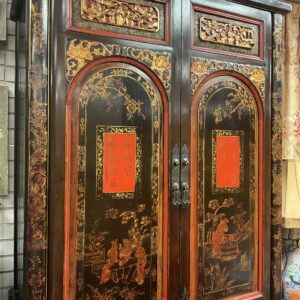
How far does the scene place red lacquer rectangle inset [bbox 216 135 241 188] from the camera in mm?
1654

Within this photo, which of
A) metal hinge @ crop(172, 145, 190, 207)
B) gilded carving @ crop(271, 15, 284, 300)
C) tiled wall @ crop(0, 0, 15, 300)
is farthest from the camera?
tiled wall @ crop(0, 0, 15, 300)

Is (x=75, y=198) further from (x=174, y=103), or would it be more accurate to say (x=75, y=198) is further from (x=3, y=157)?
(x=3, y=157)

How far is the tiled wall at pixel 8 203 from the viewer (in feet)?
6.24

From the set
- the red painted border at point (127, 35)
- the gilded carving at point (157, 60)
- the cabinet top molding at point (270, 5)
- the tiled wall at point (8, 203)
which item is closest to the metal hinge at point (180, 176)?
the gilded carving at point (157, 60)

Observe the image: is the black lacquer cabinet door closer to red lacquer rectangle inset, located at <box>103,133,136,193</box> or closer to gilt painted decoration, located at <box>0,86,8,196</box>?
red lacquer rectangle inset, located at <box>103,133,136,193</box>

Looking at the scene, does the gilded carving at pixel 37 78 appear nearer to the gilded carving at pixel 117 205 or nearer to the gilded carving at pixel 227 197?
the gilded carving at pixel 117 205

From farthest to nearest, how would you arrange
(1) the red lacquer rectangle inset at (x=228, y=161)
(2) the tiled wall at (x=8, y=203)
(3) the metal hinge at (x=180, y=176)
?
(2) the tiled wall at (x=8, y=203) < (1) the red lacquer rectangle inset at (x=228, y=161) < (3) the metal hinge at (x=180, y=176)

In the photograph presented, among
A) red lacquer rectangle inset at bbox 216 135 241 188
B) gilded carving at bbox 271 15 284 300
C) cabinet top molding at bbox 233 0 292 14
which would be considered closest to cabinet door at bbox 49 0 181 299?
red lacquer rectangle inset at bbox 216 135 241 188

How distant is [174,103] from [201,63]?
0.23m

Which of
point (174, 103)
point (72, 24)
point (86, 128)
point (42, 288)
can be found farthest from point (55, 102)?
point (42, 288)

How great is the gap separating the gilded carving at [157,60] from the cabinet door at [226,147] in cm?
9

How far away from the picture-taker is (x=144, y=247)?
1.49m

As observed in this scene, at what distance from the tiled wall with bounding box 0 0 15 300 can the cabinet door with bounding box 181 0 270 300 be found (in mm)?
957

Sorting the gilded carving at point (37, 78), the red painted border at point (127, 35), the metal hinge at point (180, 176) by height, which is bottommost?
the metal hinge at point (180, 176)
